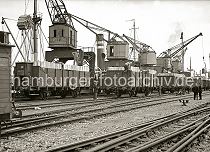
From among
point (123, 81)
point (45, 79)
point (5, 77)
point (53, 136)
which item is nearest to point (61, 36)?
point (123, 81)

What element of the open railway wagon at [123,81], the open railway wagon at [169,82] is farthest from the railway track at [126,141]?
the open railway wagon at [169,82]

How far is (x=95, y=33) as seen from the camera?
192 ft

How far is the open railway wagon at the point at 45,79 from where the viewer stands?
26812 millimetres

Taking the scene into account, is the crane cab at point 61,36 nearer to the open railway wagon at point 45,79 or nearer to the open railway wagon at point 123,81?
Answer: the open railway wagon at point 45,79

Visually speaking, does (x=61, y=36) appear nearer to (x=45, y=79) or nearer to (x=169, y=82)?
(x=45, y=79)

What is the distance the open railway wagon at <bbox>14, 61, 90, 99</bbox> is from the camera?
26.8m

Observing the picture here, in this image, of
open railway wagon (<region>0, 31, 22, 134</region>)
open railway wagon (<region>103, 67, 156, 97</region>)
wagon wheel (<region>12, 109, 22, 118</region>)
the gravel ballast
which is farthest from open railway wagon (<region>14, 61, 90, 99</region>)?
open railway wagon (<region>0, 31, 22, 134</region>)

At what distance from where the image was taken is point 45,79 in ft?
91.7

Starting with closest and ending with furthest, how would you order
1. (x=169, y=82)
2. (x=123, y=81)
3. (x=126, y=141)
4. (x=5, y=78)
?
(x=126, y=141)
(x=5, y=78)
(x=123, y=81)
(x=169, y=82)

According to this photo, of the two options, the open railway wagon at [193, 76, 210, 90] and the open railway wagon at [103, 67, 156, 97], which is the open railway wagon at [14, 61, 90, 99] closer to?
the open railway wagon at [103, 67, 156, 97]

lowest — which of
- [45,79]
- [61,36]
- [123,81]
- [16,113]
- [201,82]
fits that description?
[16,113]

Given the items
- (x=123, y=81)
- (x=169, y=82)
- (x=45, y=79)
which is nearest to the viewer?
(x=45, y=79)

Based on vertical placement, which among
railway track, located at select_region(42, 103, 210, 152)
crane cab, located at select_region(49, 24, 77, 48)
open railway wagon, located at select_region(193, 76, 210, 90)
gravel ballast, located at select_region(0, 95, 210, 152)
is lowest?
gravel ballast, located at select_region(0, 95, 210, 152)

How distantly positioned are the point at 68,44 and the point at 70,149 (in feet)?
113
